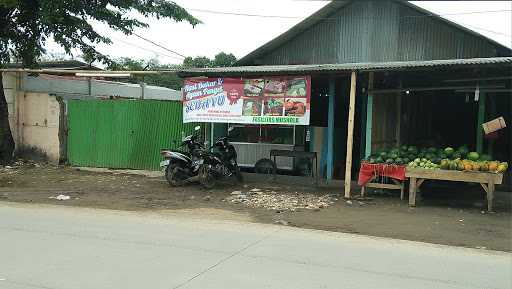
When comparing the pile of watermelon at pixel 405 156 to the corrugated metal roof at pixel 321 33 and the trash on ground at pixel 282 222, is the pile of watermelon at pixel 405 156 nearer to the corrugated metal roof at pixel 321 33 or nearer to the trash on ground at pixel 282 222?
the trash on ground at pixel 282 222

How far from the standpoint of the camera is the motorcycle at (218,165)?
12.0 metres

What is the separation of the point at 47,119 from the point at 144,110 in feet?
12.3

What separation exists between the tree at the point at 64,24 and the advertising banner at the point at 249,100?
152 inches

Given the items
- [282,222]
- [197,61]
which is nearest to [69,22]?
[282,222]

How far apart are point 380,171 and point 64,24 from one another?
10160 mm

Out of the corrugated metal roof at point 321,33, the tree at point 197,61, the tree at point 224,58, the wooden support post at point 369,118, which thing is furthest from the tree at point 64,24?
the tree at point 224,58

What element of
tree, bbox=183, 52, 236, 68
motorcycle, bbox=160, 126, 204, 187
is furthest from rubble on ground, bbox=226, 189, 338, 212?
tree, bbox=183, 52, 236, 68

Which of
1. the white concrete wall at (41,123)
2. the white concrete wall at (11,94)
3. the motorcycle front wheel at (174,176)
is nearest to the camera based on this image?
the motorcycle front wheel at (174,176)

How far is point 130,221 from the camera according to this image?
334 inches

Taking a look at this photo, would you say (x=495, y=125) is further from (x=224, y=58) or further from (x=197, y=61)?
(x=224, y=58)

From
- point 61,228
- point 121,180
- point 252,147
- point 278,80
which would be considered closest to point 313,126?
point 252,147

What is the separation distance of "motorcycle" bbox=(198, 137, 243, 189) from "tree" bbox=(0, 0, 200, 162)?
211 inches

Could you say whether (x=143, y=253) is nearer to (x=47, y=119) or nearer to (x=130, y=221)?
(x=130, y=221)

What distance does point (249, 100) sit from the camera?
1207cm
